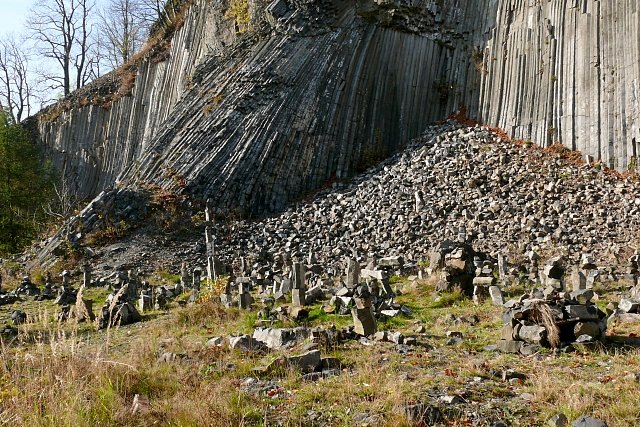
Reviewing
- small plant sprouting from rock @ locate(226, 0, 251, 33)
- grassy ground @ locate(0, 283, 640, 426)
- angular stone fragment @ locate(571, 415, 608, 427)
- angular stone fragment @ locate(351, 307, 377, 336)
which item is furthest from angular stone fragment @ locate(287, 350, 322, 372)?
small plant sprouting from rock @ locate(226, 0, 251, 33)

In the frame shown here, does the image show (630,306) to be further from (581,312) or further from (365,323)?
(365,323)

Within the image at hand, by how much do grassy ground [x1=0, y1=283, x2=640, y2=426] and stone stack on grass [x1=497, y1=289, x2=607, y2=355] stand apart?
21 cm

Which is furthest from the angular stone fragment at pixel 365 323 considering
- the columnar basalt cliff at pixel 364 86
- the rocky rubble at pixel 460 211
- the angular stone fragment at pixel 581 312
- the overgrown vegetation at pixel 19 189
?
the overgrown vegetation at pixel 19 189

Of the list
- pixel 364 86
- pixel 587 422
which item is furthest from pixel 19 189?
pixel 587 422

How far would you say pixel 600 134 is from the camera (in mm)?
14984

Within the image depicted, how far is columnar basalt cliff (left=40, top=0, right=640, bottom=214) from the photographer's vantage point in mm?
16188

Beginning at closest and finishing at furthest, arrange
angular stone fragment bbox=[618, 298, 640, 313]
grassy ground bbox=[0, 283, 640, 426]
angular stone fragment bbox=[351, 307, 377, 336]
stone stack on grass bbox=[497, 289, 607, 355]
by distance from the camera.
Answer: grassy ground bbox=[0, 283, 640, 426], stone stack on grass bbox=[497, 289, 607, 355], angular stone fragment bbox=[351, 307, 377, 336], angular stone fragment bbox=[618, 298, 640, 313]

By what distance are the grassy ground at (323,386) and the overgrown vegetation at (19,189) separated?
17.0 meters

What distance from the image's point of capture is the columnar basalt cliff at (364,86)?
637 inches

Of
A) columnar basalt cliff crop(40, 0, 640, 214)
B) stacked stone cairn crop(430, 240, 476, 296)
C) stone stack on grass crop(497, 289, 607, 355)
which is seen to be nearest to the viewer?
stone stack on grass crop(497, 289, 607, 355)

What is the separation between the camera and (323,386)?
482cm

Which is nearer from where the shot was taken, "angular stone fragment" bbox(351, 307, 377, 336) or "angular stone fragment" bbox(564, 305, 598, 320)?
"angular stone fragment" bbox(564, 305, 598, 320)

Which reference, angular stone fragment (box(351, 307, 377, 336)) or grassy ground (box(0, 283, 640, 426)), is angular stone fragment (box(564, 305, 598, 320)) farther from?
angular stone fragment (box(351, 307, 377, 336))

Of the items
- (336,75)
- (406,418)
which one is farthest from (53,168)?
(406,418)
